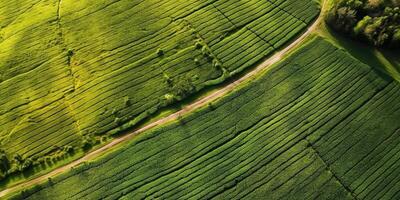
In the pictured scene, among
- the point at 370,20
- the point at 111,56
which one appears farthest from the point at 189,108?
the point at 370,20

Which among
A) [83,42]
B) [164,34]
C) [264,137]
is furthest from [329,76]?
[83,42]

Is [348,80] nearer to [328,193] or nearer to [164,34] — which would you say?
[328,193]

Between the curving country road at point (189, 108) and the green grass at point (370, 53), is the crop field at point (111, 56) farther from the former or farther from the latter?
the green grass at point (370, 53)

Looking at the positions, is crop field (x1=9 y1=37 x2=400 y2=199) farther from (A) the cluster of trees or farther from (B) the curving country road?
(A) the cluster of trees

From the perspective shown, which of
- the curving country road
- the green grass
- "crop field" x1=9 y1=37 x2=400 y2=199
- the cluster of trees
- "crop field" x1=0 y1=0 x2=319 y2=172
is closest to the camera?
"crop field" x1=9 y1=37 x2=400 y2=199

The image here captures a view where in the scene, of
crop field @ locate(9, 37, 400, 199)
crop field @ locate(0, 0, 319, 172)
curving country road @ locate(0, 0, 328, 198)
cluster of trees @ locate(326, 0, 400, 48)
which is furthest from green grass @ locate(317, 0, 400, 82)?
crop field @ locate(0, 0, 319, 172)

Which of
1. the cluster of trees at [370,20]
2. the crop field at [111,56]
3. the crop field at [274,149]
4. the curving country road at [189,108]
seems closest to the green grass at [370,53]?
the cluster of trees at [370,20]
